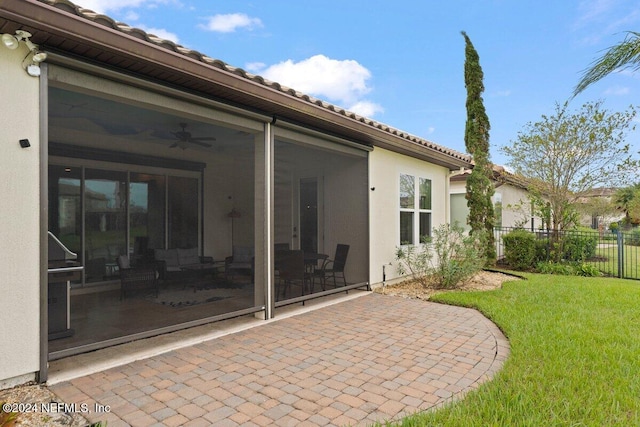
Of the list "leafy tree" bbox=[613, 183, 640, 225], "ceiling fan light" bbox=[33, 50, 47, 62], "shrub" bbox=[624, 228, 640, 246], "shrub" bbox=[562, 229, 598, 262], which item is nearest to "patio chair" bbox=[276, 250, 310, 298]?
"ceiling fan light" bbox=[33, 50, 47, 62]

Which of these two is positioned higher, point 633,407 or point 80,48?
point 80,48

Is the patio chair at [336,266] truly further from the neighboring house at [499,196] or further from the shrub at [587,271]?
the shrub at [587,271]

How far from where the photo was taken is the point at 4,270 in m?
3.14

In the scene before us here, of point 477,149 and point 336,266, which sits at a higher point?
point 477,149

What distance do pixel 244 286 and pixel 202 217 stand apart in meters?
2.62

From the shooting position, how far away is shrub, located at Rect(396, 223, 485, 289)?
327 inches

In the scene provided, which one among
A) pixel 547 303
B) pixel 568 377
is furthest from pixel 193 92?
pixel 547 303

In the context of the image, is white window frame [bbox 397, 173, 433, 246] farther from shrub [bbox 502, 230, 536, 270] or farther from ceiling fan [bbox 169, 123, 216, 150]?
ceiling fan [bbox 169, 123, 216, 150]

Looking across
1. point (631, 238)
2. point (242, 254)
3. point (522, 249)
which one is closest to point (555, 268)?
point (522, 249)

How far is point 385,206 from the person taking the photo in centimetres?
836

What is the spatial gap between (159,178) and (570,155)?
11.5 metres

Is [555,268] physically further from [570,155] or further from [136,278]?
[136,278]

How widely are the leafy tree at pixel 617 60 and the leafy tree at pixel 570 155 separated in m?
7.99

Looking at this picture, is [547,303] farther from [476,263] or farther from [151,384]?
[151,384]
